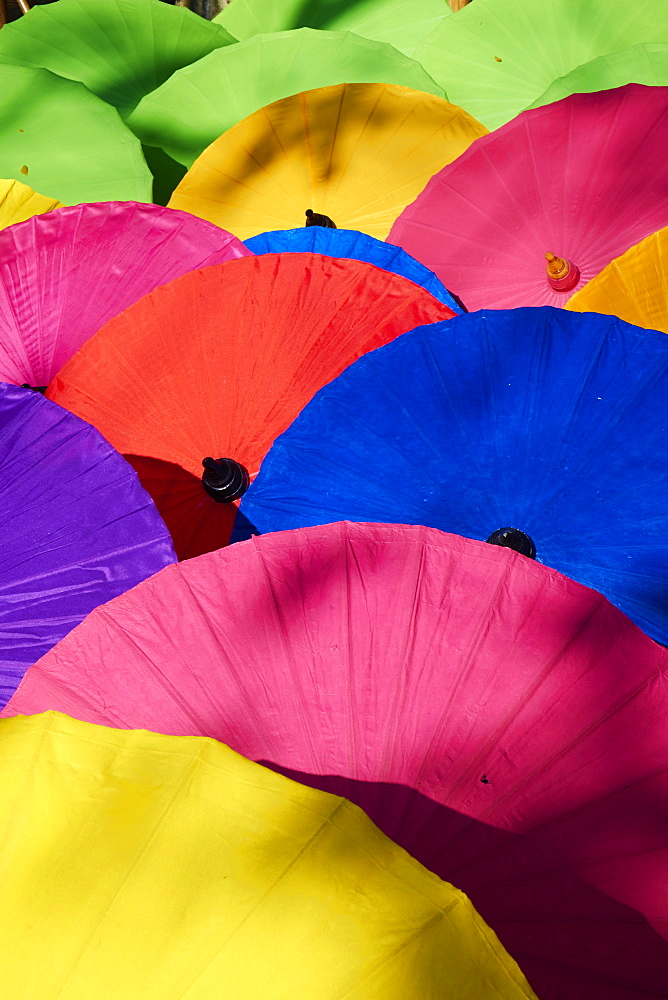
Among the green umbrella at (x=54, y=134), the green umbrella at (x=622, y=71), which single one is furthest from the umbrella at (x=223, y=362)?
the green umbrella at (x=54, y=134)

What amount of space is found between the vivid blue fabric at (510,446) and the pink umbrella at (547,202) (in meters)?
0.89

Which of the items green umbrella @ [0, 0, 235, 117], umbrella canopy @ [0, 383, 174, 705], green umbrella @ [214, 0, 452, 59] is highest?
green umbrella @ [214, 0, 452, 59]

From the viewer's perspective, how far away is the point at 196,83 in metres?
4.61

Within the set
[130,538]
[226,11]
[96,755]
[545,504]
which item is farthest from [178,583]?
[226,11]

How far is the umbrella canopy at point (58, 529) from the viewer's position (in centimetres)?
204

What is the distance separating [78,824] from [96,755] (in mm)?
120

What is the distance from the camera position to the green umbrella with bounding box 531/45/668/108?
359 centimetres

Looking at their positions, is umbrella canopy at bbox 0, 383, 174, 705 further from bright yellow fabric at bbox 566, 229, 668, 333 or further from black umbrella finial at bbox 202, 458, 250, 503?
bright yellow fabric at bbox 566, 229, 668, 333

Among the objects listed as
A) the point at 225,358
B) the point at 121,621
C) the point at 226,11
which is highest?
the point at 226,11

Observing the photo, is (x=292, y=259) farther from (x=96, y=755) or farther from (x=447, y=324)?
(x=96, y=755)

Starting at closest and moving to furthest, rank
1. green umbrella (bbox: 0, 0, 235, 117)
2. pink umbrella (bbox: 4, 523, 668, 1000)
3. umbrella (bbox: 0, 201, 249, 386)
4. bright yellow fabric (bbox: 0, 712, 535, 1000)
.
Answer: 1. bright yellow fabric (bbox: 0, 712, 535, 1000)
2. pink umbrella (bbox: 4, 523, 668, 1000)
3. umbrella (bbox: 0, 201, 249, 386)
4. green umbrella (bbox: 0, 0, 235, 117)

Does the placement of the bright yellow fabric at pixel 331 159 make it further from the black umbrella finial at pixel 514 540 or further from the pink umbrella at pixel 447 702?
the pink umbrella at pixel 447 702

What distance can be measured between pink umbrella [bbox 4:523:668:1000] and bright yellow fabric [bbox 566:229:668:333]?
113 cm

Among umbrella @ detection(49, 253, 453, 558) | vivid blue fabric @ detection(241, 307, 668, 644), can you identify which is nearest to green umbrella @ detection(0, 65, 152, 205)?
umbrella @ detection(49, 253, 453, 558)
